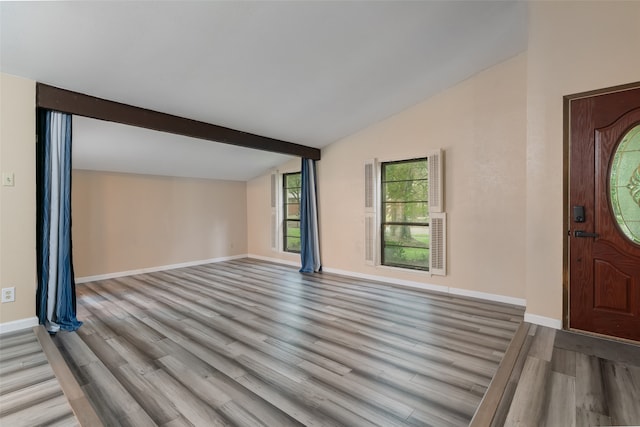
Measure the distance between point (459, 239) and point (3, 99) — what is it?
17.3 feet

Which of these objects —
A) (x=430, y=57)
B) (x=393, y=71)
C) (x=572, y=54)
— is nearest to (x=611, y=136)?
(x=572, y=54)

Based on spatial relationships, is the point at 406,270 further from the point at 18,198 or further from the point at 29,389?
the point at 18,198

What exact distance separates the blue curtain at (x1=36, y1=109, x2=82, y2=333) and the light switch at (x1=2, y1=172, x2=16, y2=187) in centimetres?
19

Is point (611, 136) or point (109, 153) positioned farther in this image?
point (109, 153)

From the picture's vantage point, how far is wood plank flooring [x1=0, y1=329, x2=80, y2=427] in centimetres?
178

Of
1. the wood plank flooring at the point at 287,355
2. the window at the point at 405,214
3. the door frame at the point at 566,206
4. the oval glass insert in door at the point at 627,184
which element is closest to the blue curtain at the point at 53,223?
the wood plank flooring at the point at 287,355

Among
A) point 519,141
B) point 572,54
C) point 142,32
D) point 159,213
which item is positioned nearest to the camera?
point 142,32

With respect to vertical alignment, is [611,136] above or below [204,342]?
above

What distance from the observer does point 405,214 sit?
5.09 m

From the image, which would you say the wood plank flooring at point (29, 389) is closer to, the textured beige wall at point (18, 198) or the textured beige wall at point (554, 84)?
the textured beige wall at point (18, 198)

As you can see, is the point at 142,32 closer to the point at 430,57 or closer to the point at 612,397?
→ the point at 430,57

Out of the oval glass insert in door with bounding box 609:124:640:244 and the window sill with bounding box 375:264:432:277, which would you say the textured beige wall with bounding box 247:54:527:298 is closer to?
the window sill with bounding box 375:264:432:277

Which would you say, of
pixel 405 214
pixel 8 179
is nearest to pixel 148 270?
pixel 8 179

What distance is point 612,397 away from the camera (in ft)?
6.30
